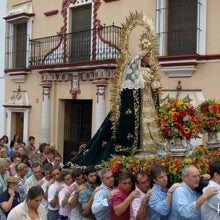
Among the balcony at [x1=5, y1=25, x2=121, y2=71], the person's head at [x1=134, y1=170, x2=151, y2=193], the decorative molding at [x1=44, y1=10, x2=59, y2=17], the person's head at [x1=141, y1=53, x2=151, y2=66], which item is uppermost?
the decorative molding at [x1=44, y1=10, x2=59, y2=17]

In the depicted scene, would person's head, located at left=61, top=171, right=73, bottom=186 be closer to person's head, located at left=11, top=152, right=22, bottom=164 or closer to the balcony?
person's head, located at left=11, top=152, right=22, bottom=164

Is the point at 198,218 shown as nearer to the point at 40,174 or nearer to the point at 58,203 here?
the point at 58,203

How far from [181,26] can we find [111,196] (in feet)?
22.6

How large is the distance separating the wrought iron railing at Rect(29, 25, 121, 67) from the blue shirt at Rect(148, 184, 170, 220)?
737 centimetres

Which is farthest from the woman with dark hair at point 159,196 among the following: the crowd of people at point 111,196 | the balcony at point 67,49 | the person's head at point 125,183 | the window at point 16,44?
the window at point 16,44

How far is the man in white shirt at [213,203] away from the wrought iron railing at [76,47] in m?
7.72

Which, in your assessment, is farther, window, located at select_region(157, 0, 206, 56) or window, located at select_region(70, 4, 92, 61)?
window, located at select_region(70, 4, 92, 61)

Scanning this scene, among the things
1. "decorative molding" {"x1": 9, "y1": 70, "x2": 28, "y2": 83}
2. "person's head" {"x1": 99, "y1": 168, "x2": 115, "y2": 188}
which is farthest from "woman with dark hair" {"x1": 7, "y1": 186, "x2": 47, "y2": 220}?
"decorative molding" {"x1": 9, "y1": 70, "x2": 28, "y2": 83}

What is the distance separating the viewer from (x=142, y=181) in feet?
14.5

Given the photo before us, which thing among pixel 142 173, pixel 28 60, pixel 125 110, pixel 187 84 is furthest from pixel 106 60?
pixel 142 173

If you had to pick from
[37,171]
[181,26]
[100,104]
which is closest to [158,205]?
[37,171]

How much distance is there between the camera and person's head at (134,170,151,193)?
174 inches

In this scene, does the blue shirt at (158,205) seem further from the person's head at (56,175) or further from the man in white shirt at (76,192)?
the person's head at (56,175)

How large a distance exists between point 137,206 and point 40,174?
2185mm
